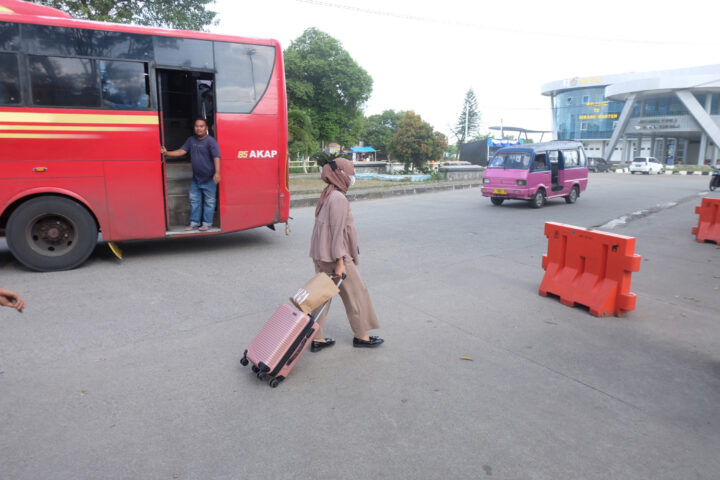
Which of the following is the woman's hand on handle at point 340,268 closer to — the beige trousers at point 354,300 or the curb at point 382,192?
the beige trousers at point 354,300

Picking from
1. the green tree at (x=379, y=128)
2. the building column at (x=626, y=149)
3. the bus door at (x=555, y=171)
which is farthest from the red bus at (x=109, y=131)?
the green tree at (x=379, y=128)

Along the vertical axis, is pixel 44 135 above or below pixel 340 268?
above

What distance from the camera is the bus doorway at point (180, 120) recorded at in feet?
27.4

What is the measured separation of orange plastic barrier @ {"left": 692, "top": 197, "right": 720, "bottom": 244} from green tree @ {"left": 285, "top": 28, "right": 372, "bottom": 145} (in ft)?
107

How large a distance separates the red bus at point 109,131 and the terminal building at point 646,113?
2368 inches

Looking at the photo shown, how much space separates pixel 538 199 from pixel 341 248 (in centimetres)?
1295

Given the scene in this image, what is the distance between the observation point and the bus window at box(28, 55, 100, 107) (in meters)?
6.68

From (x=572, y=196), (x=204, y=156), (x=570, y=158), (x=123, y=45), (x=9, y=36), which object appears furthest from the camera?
(x=572, y=196)

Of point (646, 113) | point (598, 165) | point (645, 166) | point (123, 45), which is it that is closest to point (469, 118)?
point (646, 113)

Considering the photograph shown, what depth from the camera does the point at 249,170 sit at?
26.8ft

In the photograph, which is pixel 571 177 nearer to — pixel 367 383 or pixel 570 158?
pixel 570 158

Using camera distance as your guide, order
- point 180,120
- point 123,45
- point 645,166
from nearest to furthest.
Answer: point 123,45 → point 180,120 → point 645,166

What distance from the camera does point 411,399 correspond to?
11.6ft

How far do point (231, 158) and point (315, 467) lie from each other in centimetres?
613
